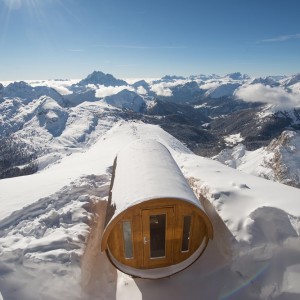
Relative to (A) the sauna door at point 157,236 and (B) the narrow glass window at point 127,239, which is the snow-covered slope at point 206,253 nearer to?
(A) the sauna door at point 157,236

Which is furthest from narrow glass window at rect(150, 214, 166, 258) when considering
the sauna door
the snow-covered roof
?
the snow-covered roof

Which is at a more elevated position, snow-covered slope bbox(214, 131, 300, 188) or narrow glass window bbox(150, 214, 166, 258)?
narrow glass window bbox(150, 214, 166, 258)

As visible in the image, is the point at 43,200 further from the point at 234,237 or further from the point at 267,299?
the point at 267,299

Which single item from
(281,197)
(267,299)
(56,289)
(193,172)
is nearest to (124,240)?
(56,289)

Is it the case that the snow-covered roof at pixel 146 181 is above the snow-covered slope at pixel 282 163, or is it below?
above

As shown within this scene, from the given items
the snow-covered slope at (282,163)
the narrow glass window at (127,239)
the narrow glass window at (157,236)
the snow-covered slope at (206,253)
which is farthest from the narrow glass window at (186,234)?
the snow-covered slope at (282,163)

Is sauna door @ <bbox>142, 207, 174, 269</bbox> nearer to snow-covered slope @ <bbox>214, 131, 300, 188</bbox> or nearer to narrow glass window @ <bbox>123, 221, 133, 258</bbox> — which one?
narrow glass window @ <bbox>123, 221, 133, 258</bbox>
